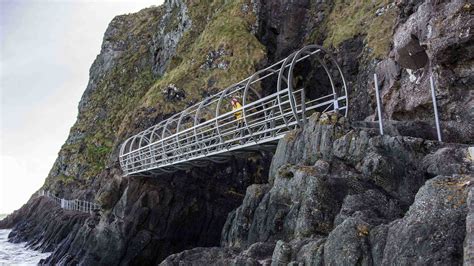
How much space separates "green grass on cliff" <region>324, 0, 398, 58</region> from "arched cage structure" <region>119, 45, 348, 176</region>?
10.0 ft

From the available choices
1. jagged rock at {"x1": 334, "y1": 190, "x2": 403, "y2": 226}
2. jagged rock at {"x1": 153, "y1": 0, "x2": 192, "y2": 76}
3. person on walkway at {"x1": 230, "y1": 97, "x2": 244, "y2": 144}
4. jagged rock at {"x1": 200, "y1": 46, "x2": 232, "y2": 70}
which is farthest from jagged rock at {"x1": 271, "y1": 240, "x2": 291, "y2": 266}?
jagged rock at {"x1": 153, "y1": 0, "x2": 192, "y2": 76}

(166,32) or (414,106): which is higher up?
(166,32)

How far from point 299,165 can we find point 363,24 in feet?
94.3

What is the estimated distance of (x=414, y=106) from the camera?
21.5 meters

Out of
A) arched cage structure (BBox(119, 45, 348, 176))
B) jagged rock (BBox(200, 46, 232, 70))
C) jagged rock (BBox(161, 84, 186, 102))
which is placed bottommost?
arched cage structure (BBox(119, 45, 348, 176))

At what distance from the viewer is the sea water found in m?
36.2

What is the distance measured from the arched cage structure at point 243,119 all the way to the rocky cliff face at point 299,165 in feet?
3.81

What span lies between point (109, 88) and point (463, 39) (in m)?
71.5

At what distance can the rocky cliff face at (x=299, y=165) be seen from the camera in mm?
8750

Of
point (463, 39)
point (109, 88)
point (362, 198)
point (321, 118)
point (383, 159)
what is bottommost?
point (362, 198)

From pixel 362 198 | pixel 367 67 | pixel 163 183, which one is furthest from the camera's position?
pixel 367 67

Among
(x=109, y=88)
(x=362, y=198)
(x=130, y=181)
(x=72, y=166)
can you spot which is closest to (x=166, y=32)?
(x=109, y=88)

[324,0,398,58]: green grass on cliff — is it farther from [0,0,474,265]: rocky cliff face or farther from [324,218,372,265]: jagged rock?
[324,218,372,265]: jagged rock

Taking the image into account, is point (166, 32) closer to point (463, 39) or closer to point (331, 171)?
point (463, 39)
